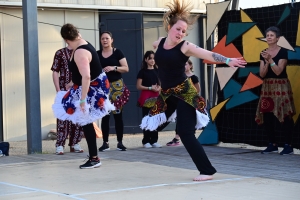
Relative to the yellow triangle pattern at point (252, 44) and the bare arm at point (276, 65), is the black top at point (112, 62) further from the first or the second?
the bare arm at point (276, 65)

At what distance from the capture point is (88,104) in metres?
7.32

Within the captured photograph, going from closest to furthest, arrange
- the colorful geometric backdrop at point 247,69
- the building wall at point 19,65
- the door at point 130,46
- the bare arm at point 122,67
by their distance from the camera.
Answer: the colorful geometric backdrop at point 247,69, the bare arm at point 122,67, the building wall at point 19,65, the door at point 130,46

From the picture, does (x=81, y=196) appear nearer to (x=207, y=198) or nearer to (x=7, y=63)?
(x=207, y=198)

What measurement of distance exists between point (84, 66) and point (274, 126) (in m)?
3.22

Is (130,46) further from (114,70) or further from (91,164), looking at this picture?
(91,164)

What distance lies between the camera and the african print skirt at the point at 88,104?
7332 millimetres

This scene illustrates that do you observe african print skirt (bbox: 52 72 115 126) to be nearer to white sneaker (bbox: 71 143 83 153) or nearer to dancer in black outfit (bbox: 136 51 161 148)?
white sneaker (bbox: 71 143 83 153)

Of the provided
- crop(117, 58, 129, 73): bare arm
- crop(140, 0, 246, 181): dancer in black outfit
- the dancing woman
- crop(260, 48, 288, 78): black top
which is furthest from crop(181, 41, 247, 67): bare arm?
crop(117, 58, 129, 73): bare arm

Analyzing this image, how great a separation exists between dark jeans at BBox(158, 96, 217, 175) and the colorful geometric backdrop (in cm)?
274

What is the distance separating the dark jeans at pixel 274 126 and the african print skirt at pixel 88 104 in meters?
2.46

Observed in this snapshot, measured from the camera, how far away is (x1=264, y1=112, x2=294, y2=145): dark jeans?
859 cm

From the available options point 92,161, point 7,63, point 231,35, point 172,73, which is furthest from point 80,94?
point 7,63

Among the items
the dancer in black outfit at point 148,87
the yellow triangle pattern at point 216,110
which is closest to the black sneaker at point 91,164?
the dancer in black outfit at point 148,87

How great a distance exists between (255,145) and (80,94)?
10.8ft
